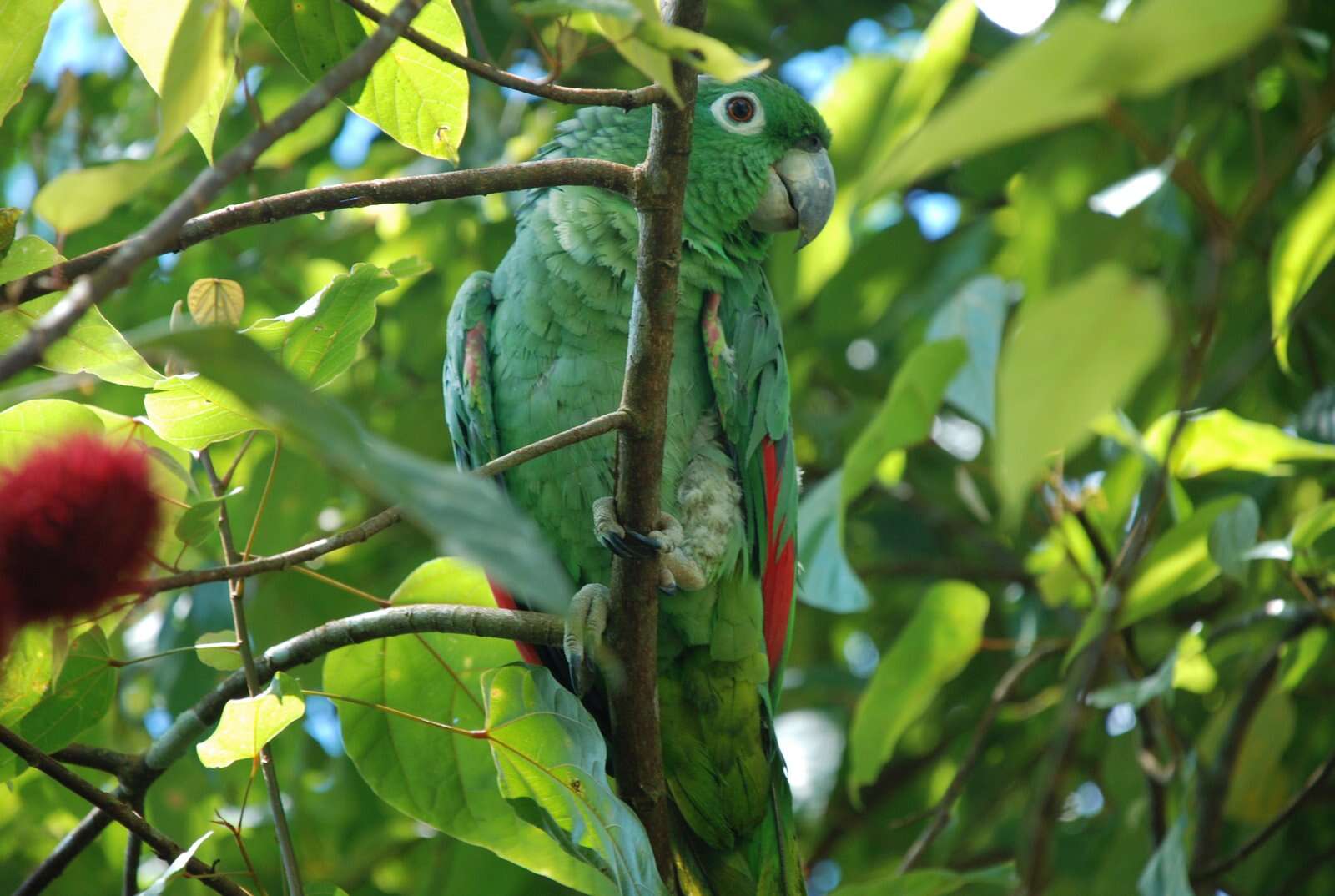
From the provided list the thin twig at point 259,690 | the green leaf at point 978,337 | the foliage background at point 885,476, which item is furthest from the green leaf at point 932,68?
the thin twig at point 259,690

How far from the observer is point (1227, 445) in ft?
7.34

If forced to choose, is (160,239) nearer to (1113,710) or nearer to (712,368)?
(712,368)

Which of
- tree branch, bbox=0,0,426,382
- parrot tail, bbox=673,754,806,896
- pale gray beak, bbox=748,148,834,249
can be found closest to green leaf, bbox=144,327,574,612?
tree branch, bbox=0,0,426,382

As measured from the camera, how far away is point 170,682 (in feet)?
10.1

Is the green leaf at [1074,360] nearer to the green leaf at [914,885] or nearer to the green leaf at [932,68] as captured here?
the green leaf at [932,68]

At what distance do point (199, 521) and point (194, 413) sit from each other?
161mm

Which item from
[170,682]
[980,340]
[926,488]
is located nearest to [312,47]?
[980,340]

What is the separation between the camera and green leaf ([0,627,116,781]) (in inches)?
66.7

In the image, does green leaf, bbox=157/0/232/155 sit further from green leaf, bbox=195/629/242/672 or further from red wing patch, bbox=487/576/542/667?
red wing patch, bbox=487/576/542/667

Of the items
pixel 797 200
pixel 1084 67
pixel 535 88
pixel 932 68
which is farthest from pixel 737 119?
pixel 1084 67

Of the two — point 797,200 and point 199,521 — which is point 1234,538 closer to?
point 797,200

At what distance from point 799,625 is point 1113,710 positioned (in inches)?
45.9

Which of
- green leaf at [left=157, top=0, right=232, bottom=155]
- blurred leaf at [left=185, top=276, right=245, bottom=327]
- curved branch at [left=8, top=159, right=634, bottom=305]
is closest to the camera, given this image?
green leaf at [left=157, top=0, right=232, bottom=155]

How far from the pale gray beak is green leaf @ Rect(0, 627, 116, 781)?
5.63ft
